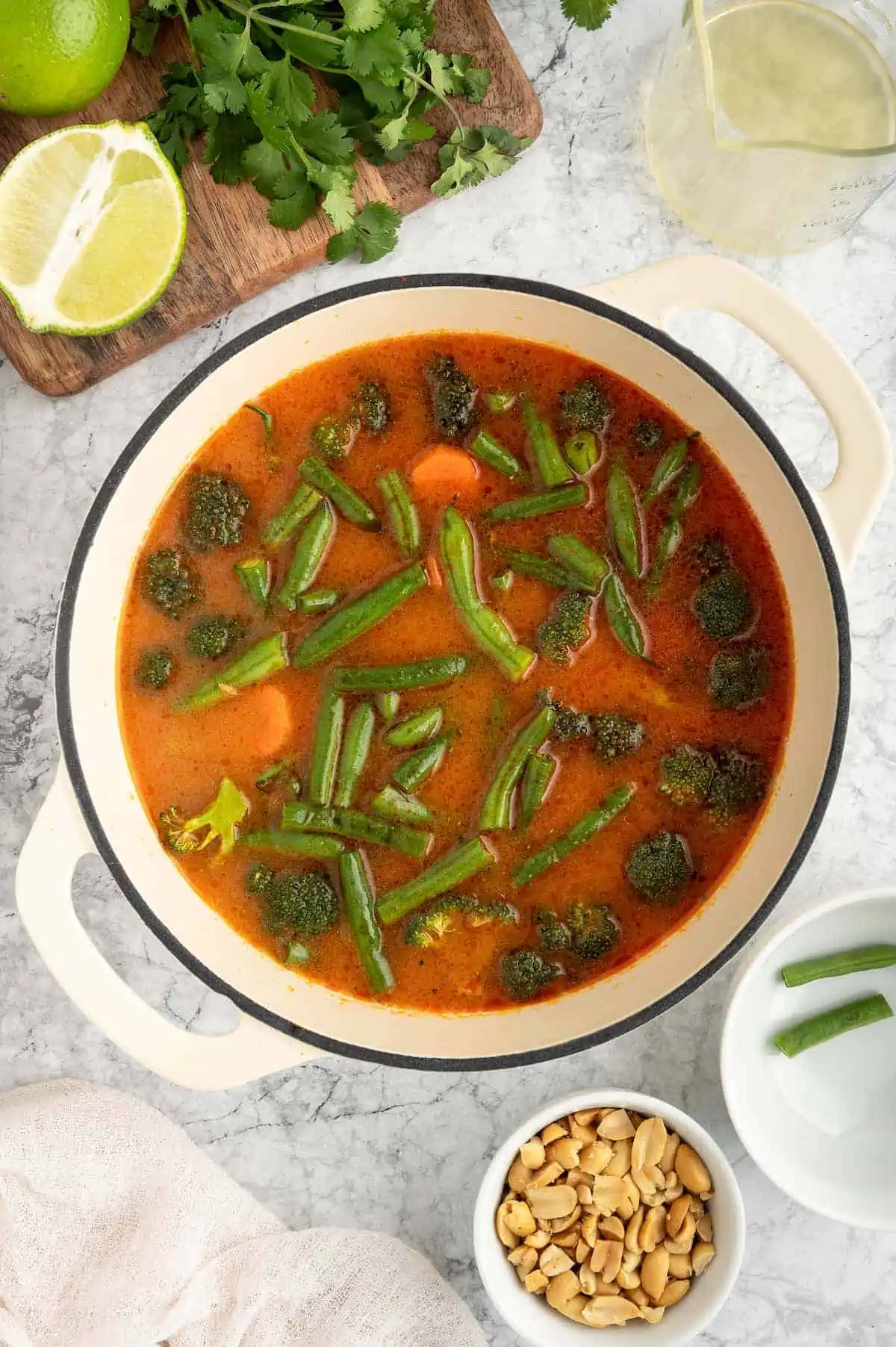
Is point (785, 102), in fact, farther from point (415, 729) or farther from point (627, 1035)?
point (627, 1035)

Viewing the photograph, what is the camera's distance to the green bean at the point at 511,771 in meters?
3.14

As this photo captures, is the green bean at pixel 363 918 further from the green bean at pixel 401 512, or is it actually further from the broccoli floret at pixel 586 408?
the broccoli floret at pixel 586 408

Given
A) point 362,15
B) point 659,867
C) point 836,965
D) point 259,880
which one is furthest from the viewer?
point 836,965

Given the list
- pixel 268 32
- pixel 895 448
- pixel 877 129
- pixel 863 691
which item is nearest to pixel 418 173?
pixel 268 32

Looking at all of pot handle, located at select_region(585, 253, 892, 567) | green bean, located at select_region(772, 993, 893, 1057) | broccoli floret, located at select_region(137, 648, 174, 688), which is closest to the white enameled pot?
pot handle, located at select_region(585, 253, 892, 567)

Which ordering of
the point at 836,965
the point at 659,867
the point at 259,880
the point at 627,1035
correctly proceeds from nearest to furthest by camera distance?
the point at 659,867
the point at 259,880
the point at 836,965
the point at 627,1035

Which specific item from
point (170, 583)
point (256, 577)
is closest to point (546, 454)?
point (256, 577)

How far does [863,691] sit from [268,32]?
2.36 m

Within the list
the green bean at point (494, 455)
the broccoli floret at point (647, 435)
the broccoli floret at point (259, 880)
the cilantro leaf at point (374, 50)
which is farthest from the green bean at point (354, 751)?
the cilantro leaf at point (374, 50)

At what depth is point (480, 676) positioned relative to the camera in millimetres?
3211

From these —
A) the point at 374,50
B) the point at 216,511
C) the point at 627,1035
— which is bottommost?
the point at 627,1035

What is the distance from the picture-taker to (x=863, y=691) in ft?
11.3

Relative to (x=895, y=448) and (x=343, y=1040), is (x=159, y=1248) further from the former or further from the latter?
(x=895, y=448)

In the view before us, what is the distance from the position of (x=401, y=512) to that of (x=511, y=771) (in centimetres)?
73
